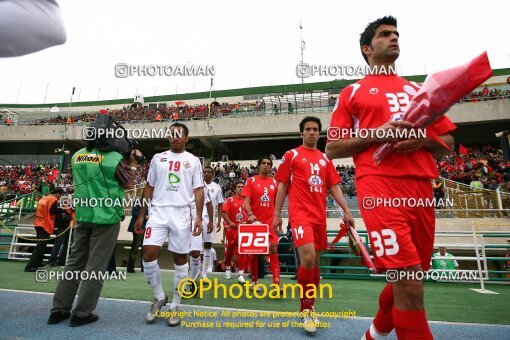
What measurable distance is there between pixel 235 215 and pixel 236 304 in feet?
12.7

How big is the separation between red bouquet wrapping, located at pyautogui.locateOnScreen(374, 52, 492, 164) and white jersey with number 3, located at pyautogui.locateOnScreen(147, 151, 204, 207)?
Answer: 8.94 ft

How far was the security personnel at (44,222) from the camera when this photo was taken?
26.0 ft

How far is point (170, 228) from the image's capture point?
11.8 feet

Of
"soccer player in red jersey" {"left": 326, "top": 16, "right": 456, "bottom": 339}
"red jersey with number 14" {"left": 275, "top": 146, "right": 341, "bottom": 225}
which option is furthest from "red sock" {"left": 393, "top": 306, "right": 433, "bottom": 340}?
"red jersey with number 14" {"left": 275, "top": 146, "right": 341, "bottom": 225}

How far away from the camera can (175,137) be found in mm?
3844

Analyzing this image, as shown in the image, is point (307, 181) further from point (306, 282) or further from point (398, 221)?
point (398, 221)

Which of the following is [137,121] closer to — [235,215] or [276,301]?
[235,215]

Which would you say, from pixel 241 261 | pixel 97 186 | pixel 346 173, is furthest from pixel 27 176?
pixel 97 186

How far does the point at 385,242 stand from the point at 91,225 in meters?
3.00

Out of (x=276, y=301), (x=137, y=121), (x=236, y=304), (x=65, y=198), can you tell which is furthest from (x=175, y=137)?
(x=137, y=121)

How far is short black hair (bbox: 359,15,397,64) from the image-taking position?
216 cm

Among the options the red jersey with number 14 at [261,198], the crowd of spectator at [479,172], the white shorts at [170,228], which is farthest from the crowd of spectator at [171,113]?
the white shorts at [170,228]

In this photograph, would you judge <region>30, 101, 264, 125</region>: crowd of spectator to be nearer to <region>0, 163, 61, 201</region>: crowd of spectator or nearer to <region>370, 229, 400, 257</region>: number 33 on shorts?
<region>0, 163, 61, 201</region>: crowd of spectator

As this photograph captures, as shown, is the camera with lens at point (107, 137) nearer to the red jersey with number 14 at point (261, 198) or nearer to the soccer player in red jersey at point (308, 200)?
the soccer player in red jersey at point (308, 200)
